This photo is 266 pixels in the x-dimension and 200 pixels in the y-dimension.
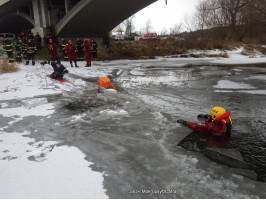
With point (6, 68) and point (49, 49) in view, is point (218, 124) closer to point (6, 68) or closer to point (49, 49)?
point (6, 68)

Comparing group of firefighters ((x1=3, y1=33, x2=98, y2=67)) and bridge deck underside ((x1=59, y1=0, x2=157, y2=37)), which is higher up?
bridge deck underside ((x1=59, y1=0, x2=157, y2=37))

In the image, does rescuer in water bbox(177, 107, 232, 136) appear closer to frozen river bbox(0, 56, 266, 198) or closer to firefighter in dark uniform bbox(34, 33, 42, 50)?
frozen river bbox(0, 56, 266, 198)

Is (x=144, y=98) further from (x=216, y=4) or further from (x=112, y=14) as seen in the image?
(x=216, y=4)

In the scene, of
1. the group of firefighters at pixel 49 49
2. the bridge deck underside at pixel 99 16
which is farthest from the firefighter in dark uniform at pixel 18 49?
the bridge deck underside at pixel 99 16

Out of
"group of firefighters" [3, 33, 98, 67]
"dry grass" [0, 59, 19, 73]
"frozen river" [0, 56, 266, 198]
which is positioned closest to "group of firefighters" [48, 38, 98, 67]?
"group of firefighters" [3, 33, 98, 67]

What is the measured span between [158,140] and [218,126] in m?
1.24

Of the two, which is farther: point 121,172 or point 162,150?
point 162,150

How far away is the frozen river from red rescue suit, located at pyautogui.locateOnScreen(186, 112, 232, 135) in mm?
141

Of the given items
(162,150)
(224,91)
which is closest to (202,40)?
(224,91)

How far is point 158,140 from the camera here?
144 inches

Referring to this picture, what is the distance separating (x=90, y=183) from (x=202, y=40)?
2392 cm

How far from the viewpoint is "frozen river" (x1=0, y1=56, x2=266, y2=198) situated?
2520 mm

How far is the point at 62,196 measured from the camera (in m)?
2.28

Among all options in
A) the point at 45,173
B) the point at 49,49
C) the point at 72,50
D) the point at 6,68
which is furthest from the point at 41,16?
the point at 45,173
